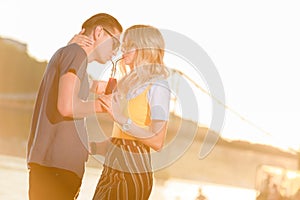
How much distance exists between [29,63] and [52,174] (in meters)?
20.7

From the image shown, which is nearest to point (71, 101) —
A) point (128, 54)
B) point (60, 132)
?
point (60, 132)

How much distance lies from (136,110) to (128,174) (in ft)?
0.61

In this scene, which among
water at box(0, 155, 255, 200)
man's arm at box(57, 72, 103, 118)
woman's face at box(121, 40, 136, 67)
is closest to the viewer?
man's arm at box(57, 72, 103, 118)

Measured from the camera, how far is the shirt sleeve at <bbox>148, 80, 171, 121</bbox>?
5.34 feet

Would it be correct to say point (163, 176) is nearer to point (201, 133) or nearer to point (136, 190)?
point (201, 133)

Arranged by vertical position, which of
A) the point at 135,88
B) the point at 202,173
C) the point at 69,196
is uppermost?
the point at 135,88

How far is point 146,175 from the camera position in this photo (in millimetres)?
1697

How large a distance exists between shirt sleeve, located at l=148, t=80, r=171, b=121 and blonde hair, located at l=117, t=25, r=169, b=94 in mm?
29

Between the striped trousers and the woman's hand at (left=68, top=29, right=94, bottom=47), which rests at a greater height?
the woman's hand at (left=68, top=29, right=94, bottom=47)

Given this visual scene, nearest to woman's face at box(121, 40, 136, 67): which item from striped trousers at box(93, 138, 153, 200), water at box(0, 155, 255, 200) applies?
striped trousers at box(93, 138, 153, 200)

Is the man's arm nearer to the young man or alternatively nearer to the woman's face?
the young man

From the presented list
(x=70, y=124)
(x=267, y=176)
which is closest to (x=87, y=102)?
(x=70, y=124)

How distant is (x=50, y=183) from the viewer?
167 cm

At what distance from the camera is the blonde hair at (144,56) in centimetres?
168
